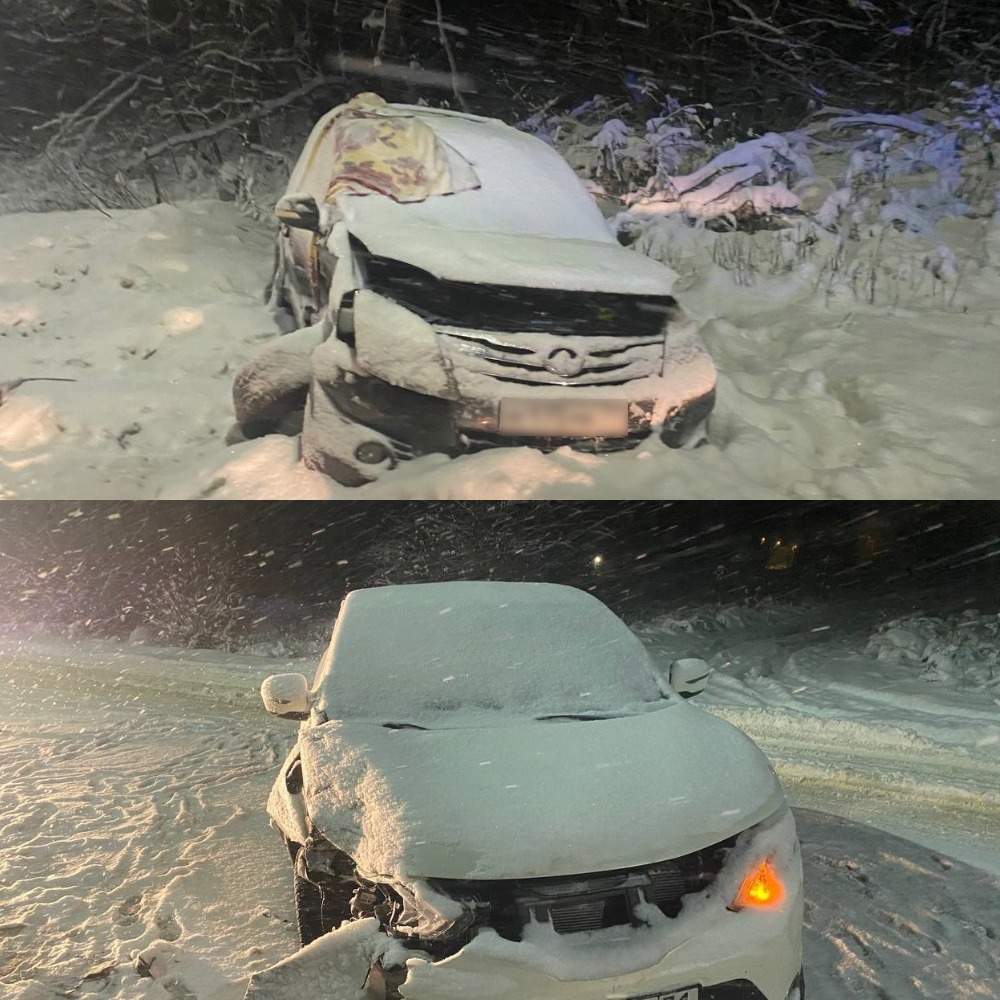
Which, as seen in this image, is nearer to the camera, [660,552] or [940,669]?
[940,669]

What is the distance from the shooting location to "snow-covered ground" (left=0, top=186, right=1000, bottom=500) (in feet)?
14.7

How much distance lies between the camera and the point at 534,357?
14.1 ft

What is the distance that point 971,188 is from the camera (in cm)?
469

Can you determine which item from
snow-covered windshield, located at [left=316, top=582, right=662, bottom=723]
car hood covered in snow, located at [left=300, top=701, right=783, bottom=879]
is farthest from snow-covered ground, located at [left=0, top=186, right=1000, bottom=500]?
car hood covered in snow, located at [left=300, top=701, right=783, bottom=879]

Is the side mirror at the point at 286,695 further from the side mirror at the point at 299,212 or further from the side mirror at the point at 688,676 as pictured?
the side mirror at the point at 299,212

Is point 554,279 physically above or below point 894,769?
above

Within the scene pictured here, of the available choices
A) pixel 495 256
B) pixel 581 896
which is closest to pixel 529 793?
pixel 581 896

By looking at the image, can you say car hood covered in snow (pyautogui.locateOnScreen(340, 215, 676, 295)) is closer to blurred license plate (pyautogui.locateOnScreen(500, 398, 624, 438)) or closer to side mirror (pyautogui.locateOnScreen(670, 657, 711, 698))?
blurred license plate (pyautogui.locateOnScreen(500, 398, 624, 438))

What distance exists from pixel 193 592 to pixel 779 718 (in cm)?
402

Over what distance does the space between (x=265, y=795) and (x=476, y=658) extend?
1373mm

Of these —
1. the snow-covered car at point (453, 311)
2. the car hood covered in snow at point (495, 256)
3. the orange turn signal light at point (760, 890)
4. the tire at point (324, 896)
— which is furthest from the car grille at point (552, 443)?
the orange turn signal light at point (760, 890)

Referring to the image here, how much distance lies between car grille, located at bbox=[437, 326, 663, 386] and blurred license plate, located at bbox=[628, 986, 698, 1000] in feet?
9.99

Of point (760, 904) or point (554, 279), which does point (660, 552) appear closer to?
point (554, 279)

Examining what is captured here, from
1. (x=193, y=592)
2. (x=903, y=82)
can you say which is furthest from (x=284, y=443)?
(x=903, y=82)
